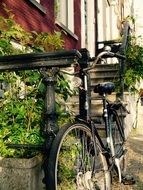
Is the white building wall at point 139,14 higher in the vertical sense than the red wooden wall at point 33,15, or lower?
higher

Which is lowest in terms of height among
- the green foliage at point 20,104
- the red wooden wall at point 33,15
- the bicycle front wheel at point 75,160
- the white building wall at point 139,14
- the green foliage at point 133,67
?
the bicycle front wheel at point 75,160

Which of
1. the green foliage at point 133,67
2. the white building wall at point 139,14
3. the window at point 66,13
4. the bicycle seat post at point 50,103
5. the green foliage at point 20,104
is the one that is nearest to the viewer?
the bicycle seat post at point 50,103

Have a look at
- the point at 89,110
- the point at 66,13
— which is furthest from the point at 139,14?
the point at 89,110

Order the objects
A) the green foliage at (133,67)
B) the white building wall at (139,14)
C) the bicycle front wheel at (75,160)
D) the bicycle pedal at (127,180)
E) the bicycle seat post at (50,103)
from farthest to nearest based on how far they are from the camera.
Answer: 1. the white building wall at (139,14)
2. the green foliage at (133,67)
3. the bicycle pedal at (127,180)
4. the bicycle seat post at (50,103)
5. the bicycle front wheel at (75,160)

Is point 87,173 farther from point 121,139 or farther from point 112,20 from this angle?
point 112,20

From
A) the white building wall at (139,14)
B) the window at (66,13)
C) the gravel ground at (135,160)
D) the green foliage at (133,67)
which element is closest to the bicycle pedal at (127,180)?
the gravel ground at (135,160)

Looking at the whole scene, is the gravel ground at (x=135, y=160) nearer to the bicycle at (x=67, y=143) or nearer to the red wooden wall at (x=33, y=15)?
the bicycle at (x=67, y=143)

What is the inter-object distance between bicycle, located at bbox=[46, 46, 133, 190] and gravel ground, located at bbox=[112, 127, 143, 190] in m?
0.26

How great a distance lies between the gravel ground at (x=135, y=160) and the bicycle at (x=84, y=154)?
0.26m

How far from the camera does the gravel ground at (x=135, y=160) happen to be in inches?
168

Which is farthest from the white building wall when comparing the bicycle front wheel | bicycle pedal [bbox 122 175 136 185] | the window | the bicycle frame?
the bicycle front wheel

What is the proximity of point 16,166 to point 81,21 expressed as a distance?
919cm

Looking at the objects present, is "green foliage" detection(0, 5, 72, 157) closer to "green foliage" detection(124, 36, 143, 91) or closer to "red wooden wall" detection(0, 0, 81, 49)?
"red wooden wall" detection(0, 0, 81, 49)

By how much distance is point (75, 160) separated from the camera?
3.17 m
